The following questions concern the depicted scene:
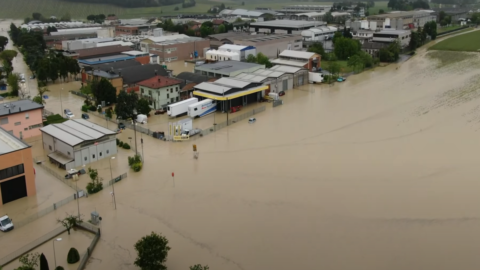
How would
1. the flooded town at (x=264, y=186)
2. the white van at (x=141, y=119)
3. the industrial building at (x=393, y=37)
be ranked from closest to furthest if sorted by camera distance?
the flooded town at (x=264, y=186) → the white van at (x=141, y=119) → the industrial building at (x=393, y=37)

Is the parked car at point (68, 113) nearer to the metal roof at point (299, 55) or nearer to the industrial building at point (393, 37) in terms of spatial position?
the metal roof at point (299, 55)

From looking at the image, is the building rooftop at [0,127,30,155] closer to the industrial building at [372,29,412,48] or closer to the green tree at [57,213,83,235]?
the green tree at [57,213,83,235]

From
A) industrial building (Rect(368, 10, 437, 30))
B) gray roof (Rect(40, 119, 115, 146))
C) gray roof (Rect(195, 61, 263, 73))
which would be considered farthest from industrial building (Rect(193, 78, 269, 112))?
industrial building (Rect(368, 10, 437, 30))

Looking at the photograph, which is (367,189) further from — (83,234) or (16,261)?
(16,261)

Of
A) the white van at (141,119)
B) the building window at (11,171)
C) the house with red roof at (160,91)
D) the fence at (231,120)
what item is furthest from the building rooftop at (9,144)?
the house with red roof at (160,91)

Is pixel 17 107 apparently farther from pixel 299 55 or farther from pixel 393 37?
pixel 393 37

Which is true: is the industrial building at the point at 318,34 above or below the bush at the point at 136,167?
above

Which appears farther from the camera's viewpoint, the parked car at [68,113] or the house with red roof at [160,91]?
the house with red roof at [160,91]
